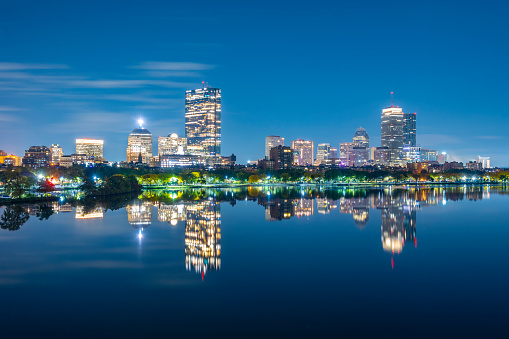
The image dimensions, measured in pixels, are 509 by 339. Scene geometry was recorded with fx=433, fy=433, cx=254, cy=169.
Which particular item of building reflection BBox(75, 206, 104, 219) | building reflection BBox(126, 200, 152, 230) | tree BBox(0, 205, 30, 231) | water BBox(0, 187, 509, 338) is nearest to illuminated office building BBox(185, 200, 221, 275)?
water BBox(0, 187, 509, 338)

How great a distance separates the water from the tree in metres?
0.63

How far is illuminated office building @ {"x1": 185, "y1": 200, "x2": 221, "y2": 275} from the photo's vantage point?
2381 cm

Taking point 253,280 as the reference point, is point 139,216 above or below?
above

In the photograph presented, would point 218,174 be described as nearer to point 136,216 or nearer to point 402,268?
point 136,216

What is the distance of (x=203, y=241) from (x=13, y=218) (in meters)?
24.6

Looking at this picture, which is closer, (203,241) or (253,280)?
(253,280)

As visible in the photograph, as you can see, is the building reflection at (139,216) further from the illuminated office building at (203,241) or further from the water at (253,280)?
the illuminated office building at (203,241)

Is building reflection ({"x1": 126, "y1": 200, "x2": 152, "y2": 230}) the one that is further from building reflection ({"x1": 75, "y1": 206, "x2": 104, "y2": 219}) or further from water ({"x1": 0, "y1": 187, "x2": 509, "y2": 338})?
building reflection ({"x1": 75, "y1": 206, "x2": 104, "y2": 219})

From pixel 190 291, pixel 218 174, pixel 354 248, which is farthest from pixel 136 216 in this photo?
pixel 218 174

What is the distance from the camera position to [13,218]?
4416cm

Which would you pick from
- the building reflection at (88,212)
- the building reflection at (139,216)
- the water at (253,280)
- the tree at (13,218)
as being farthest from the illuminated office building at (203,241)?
the tree at (13,218)

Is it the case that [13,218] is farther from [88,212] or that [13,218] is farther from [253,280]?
[253,280]

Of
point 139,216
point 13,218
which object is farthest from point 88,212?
point 13,218

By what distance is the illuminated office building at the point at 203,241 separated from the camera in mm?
23812
